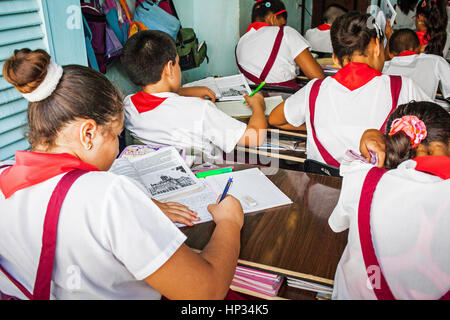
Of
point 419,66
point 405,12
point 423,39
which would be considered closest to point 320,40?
point 423,39

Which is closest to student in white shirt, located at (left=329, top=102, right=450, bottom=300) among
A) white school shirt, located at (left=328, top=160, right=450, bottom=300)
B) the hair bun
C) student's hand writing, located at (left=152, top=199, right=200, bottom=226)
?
white school shirt, located at (left=328, top=160, right=450, bottom=300)

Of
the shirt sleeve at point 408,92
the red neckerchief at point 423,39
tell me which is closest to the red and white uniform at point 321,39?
the red neckerchief at point 423,39

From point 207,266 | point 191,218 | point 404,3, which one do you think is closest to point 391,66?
point 191,218

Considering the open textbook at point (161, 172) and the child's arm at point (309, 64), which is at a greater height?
the child's arm at point (309, 64)

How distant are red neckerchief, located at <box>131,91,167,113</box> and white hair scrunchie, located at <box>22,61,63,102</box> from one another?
2.85ft

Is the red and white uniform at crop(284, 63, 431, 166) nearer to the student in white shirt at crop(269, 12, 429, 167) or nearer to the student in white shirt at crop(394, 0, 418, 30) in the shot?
the student in white shirt at crop(269, 12, 429, 167)

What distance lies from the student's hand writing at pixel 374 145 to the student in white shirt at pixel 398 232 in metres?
0.26

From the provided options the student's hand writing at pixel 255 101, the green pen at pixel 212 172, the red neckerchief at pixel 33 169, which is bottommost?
the green pen at pixel 212 172

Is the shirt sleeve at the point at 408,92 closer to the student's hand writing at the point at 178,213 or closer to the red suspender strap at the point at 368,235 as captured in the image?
the red suspender strap at the point at 368,235

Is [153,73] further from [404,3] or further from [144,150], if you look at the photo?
[404,3]

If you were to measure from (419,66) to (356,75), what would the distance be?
1.27 m

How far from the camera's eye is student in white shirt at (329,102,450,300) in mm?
837

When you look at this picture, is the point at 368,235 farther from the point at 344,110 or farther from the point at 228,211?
the point at 344,110

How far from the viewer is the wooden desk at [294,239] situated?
969 millimetres
